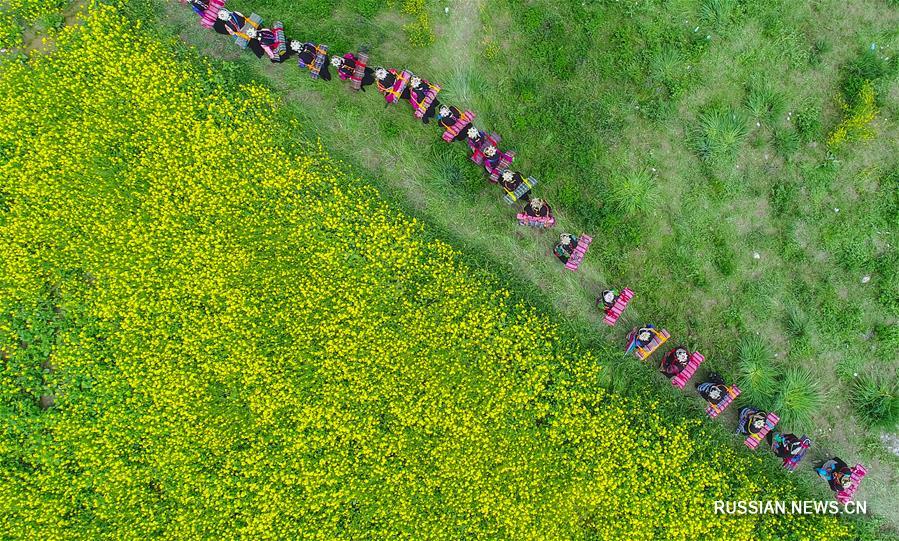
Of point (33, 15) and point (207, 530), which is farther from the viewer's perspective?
point (33, 15)

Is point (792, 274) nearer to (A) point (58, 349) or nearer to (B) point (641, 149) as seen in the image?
(B) point (641, 149)

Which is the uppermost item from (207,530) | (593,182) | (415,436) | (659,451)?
(593,182)

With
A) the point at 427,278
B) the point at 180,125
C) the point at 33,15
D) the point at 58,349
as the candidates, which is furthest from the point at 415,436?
the point at 33,15

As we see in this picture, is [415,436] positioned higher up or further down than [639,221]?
further down

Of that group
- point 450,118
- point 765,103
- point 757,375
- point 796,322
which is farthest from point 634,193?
point 757,375

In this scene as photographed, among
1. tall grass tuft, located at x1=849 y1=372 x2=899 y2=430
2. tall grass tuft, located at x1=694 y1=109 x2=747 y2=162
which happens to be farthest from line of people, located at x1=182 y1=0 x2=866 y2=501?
tall grass tuft, located at x1=694 y1=109 x2=747 y2=162

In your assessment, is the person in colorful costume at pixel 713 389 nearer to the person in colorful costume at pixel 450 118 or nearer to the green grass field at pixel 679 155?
the green grass field at pixel 679 155

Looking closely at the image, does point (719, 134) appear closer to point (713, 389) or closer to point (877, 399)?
point (713, 389)
